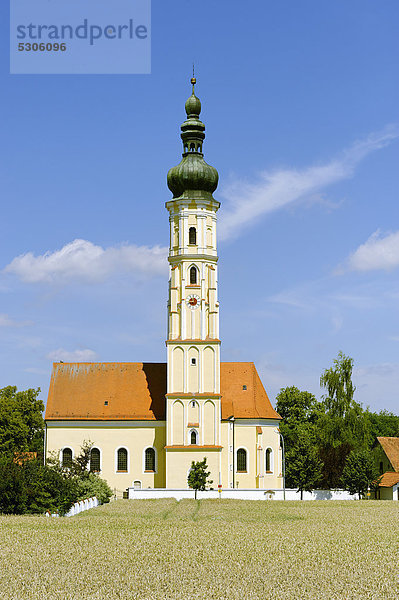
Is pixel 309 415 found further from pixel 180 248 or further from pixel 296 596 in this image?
pixel 296 596

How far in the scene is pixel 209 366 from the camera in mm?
58031

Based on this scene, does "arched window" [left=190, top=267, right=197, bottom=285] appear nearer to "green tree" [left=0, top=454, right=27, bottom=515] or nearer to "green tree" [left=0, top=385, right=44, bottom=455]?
"green tree" [left=0, top=385, right=44, bottom=455]

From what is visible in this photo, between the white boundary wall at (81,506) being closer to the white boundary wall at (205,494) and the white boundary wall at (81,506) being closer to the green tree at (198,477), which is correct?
the white boundary wall at (205,494)

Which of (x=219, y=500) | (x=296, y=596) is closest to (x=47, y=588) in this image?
(x=296, y=596)

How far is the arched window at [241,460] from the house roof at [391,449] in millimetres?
14644

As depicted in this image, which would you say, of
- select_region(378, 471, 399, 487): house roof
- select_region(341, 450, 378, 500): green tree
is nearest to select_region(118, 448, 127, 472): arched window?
select_region(341, 450, 378, 500): green tree

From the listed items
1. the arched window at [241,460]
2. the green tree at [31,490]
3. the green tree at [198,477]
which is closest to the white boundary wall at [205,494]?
the green tree at [198,477]

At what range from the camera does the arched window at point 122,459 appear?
5919 centimetres

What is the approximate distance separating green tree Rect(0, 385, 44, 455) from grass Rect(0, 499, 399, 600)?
29.4m

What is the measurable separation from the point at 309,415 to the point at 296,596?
64066mm

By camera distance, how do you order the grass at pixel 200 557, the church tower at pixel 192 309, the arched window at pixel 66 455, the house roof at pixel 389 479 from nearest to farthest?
the grass at pixel 200 557
the church tower at pixel 192 309
the arched window at pixel 66 455
the house roof at pixel 389 479

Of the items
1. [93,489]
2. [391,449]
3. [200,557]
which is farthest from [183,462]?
[200,557]

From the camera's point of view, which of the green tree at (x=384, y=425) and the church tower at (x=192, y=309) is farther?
the green tree at (x=384, y=425)

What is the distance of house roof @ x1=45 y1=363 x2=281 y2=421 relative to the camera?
59719 millimetres
